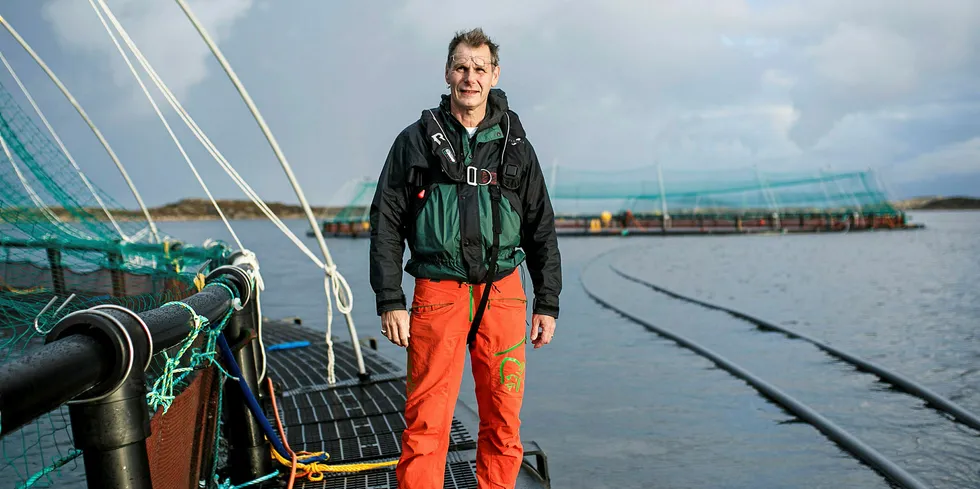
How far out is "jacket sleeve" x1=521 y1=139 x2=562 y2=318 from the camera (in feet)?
10.8

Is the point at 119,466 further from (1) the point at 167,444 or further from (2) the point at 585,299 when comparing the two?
(2) the point at 585,299

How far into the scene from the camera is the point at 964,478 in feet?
15.7

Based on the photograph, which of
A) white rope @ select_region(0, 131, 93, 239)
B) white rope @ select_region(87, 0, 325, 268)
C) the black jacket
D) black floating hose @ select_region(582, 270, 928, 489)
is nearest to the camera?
the black jacket

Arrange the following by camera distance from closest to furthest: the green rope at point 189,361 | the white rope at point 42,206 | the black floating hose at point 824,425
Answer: the green rope at point 189,361, the black floating hose at point 824,425, the white rope at point 42,206

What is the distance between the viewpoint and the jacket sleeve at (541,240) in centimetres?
328

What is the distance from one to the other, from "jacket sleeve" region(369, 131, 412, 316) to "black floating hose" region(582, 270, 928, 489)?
137 inches

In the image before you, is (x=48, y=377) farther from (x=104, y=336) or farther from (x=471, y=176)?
(x=471, y=176)

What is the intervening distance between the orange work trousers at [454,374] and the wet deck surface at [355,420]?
74 cm

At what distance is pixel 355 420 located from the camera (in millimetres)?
5055

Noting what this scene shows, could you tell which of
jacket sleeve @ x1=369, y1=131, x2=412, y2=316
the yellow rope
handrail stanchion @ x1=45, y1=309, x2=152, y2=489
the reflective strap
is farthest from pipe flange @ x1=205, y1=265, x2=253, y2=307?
handrail stanchion @ x1=45, y1=309, x2=152, y2=489

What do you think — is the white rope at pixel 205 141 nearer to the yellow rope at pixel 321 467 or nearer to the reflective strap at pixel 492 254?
the yellow rope at pixel 321 467

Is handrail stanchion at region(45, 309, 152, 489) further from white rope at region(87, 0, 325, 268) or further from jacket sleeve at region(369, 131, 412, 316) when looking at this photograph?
white rope at region(87, 0, 325, 268)

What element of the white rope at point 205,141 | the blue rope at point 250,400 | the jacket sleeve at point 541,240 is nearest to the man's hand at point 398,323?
the jacket sleeve at point 541,240

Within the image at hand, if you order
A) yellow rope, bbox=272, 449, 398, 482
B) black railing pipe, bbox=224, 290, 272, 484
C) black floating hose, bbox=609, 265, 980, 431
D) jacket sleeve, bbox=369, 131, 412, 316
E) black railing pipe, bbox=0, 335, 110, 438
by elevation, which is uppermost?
jacket sleeve, bbox=369, 131, 412, 316
